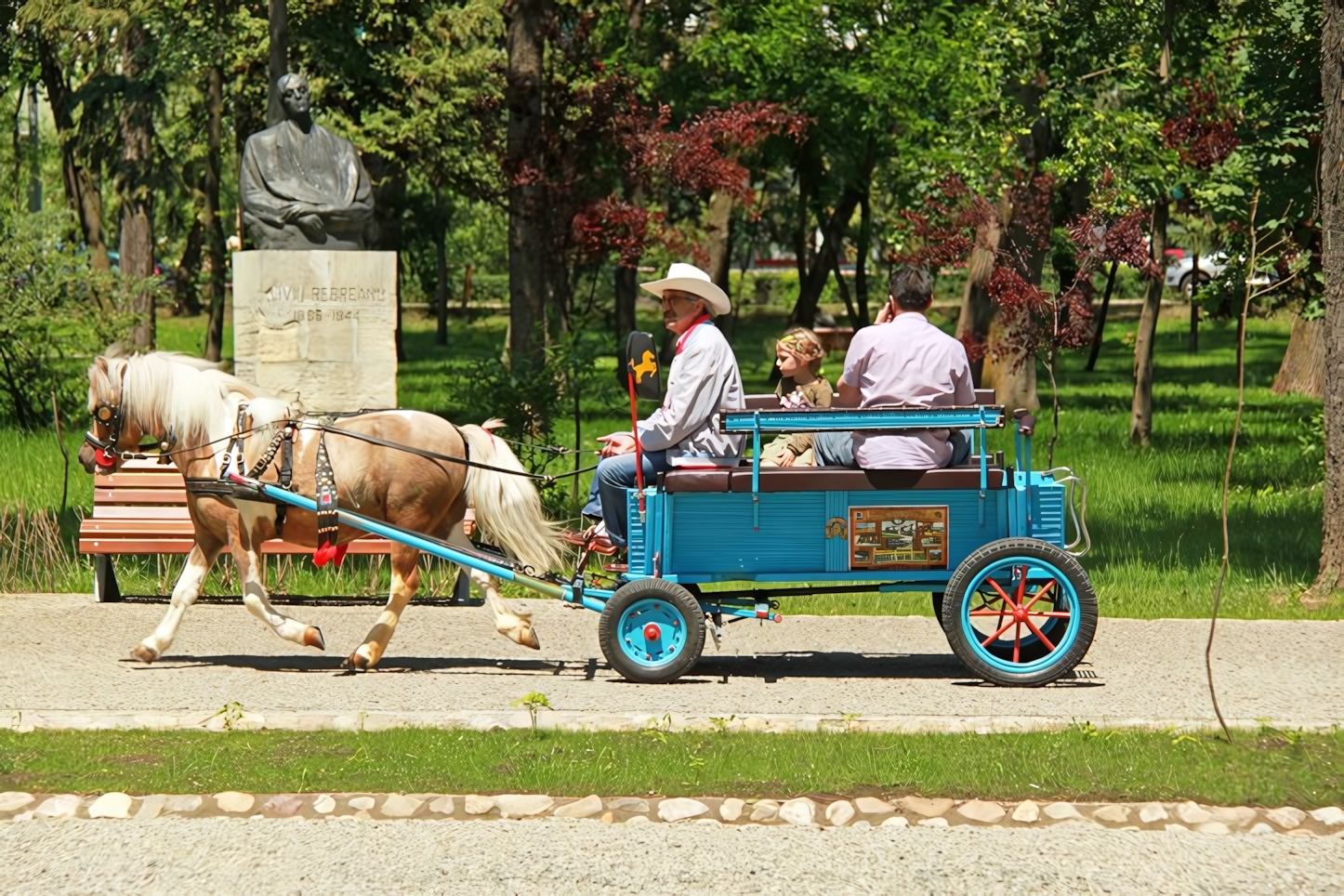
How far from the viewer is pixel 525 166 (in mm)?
20266

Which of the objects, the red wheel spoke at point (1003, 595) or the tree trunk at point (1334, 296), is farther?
the tree trunk at point (1334, 296)

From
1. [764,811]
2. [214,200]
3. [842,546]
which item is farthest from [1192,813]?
[214,200]

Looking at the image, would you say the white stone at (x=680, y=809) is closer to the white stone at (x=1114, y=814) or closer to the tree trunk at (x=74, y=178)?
the white stone at (x=1114, y=814)

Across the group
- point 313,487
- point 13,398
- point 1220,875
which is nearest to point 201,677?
point 313,487

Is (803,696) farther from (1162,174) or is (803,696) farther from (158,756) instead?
(1162,174)

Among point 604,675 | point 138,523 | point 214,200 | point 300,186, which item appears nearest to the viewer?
point 604,675

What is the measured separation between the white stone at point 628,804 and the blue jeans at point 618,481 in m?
2.52

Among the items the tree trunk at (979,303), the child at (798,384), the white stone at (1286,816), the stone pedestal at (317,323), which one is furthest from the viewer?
the tree trunk at (979,303)

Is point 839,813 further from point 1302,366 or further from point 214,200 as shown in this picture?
point 214,200

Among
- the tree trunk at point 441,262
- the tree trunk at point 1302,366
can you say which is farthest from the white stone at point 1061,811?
the tree trunk at point 441,262

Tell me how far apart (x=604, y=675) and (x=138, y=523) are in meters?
3.89

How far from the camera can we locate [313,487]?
930 cm

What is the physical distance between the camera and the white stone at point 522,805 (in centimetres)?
645

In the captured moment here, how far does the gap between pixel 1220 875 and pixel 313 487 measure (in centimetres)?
514
